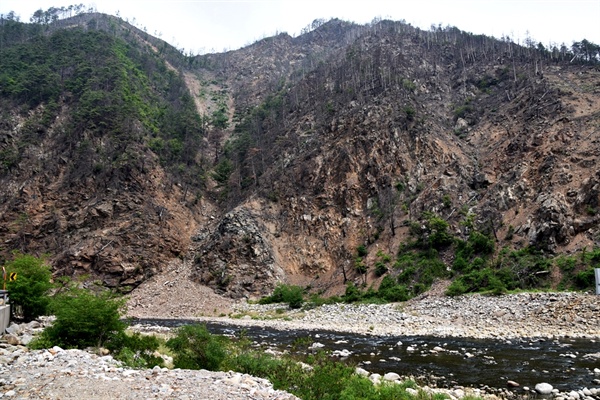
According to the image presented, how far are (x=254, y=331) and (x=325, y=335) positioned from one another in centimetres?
548

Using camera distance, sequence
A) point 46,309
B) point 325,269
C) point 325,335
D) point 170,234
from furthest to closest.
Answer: point 170,234
point 325,269
point 325,335
point 46,309

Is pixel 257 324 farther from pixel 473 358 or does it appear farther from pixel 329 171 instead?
pixel 329 171

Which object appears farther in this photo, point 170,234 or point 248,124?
point 248,124

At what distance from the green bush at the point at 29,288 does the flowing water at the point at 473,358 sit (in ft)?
32.2

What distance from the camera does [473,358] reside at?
16.7 metres

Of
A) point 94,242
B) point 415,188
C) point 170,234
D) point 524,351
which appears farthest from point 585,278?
point 94,242

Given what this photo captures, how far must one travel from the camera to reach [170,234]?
47906mm

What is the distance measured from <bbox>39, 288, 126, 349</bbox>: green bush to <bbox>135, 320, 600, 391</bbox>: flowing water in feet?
17.0

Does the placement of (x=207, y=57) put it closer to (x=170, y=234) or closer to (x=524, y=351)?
(x=170, y=234)

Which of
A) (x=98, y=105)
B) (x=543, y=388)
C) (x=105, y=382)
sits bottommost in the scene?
(x=543, y=388)

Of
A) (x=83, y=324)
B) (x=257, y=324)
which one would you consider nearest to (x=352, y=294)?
(x=257, y=324)

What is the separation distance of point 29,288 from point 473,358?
19779mm

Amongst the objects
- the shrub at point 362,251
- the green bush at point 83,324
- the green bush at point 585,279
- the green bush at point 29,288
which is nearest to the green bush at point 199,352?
the green bush at point 83,324

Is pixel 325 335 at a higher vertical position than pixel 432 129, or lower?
lower
